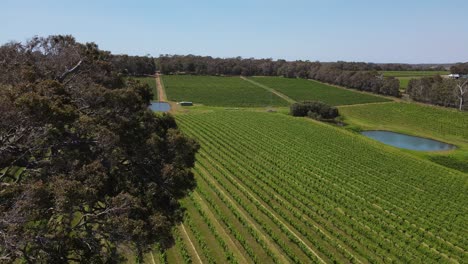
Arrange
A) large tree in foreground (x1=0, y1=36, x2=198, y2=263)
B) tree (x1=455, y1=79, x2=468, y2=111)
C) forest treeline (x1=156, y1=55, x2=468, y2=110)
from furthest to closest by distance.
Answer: forest treeline (x1=156, y1=55, x2=468, y2=110) < tree (x1=455, y1=79, x2=468, y2=111) < large tree in foreground (x1=0, y1=36, x2=198, y2=263)

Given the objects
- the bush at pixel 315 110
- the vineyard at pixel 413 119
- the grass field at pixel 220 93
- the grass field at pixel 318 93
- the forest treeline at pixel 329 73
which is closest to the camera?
the vineyard at pixel 413 119

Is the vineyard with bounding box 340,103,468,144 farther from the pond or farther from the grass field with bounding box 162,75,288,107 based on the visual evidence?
the grass field with bounding box 162,75,288,107

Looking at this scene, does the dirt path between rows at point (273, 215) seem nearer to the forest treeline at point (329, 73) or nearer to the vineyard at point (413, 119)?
the forest treeline at point (329, 73)

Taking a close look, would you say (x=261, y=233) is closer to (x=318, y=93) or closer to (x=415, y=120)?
(x=415, y=120)

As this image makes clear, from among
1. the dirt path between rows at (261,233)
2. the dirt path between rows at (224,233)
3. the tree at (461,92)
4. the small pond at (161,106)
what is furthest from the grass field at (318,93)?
the dirt path between rows at (224,233)

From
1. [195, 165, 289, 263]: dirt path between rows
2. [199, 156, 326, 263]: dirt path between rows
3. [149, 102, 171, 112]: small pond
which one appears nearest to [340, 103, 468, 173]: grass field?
[199, 156, 326, 263]: dirt path between rows

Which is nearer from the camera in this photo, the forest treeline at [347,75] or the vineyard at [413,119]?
the vineyard at [413,119]

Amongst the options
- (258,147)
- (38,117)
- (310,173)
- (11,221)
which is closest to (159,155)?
(38,117)

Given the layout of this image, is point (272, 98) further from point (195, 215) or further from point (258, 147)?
point (195, 215)
